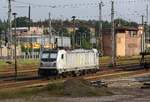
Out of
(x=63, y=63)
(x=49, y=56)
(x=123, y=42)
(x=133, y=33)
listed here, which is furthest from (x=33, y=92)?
(x=133, y=33)

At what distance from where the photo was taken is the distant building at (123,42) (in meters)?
118

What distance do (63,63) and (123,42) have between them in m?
76.8

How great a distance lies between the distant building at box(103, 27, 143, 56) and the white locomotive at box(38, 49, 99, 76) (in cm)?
6386

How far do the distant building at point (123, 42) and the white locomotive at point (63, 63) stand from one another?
6386cm

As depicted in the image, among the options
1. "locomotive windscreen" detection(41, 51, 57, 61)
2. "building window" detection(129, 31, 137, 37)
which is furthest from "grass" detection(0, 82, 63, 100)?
"building window" detection(129, 31, 137, 37)

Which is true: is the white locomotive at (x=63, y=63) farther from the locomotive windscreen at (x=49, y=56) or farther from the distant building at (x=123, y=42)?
the distant building at (x=123, y=42)

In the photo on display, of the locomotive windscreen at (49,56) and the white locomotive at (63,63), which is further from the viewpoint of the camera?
the locomotive windscreen at (49,56)

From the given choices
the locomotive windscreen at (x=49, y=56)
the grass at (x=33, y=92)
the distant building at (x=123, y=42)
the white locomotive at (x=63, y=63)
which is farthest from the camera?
the distant building at (x=123, y=42)

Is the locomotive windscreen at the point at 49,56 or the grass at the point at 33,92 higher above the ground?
the locomotive windscreen at the point at 49,56

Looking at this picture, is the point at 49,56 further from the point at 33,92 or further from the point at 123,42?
the point at 123,42

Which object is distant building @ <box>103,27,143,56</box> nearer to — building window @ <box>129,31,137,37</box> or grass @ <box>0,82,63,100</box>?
building window @ <box>129,31,137,37</box>

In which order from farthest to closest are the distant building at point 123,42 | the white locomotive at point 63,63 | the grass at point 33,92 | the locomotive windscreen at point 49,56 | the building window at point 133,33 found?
the building window at point 133,33, the distant building at point 123,42, the locomotive windscreen at point 49,56, the white locomotive at point 63,63, the grass at point 33,92

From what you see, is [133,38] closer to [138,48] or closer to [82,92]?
[138,48]

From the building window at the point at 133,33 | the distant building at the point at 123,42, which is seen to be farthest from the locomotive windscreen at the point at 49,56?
the building window at the point at 133,33
